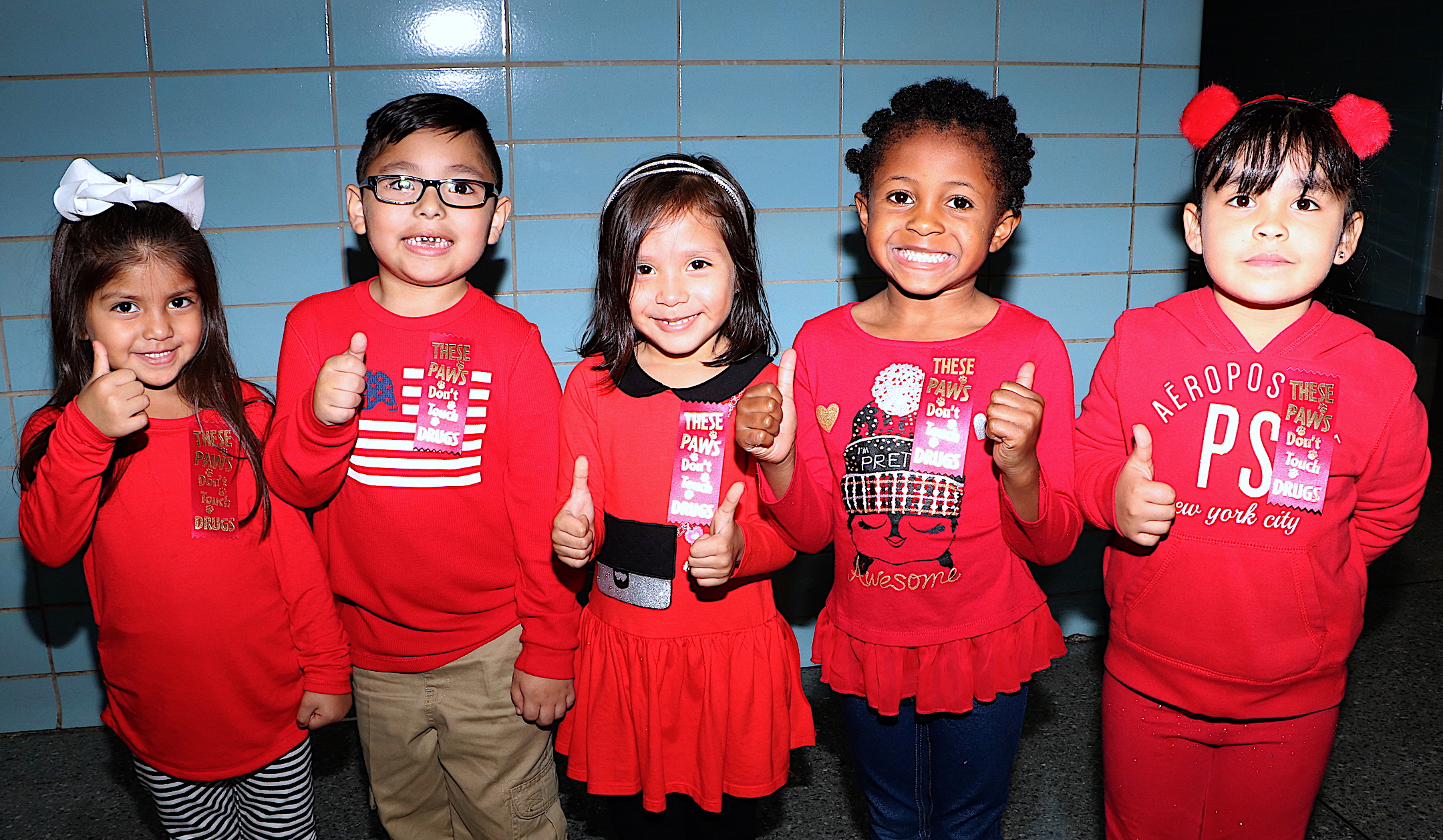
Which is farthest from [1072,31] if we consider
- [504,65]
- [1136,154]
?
[504,65]

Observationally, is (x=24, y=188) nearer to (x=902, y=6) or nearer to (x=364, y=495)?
(x=364, y=495)

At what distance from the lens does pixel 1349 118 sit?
1.45 metres

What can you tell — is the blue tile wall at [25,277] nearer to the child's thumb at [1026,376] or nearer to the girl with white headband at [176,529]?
the girl with white headband at [176,529]

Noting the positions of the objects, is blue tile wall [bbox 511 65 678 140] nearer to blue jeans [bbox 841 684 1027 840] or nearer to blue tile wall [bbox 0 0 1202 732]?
blue tile wall [bbox 0 0 1202 732]

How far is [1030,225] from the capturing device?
8.80 feet

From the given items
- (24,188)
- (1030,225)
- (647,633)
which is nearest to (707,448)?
(647,633)

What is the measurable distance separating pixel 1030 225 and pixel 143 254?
2172 mm

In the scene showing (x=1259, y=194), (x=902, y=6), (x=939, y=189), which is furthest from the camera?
(x=902, y=6)

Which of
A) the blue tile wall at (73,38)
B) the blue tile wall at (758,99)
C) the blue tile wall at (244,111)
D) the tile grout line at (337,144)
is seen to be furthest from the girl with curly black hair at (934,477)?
the blue tile wall at (73,38)

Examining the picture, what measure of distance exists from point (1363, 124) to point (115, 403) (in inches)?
79.0

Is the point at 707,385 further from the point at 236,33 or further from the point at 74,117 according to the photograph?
the point at 74,117

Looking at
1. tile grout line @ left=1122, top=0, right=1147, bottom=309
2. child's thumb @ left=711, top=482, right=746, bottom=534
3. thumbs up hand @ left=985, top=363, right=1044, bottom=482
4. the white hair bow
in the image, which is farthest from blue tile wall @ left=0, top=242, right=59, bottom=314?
tile grout line @ left=1122, top=0, right=1147, bottom=309

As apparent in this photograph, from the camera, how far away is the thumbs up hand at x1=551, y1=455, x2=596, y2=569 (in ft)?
5.10

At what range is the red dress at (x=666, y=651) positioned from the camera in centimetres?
164
